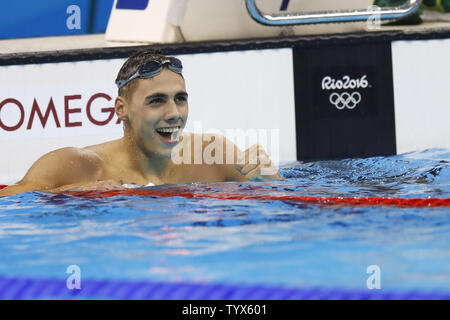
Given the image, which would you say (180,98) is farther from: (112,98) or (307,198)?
(112,98)

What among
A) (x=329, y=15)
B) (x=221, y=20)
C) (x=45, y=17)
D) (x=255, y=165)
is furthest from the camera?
(x=45, y=17)

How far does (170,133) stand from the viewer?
371cm

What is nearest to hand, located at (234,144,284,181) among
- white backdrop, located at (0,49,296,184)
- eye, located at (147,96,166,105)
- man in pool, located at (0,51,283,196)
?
man in pool, located at (0,51,283,196)

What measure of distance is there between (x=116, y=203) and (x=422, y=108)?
2.39 m

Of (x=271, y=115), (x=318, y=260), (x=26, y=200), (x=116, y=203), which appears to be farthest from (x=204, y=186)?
(x=318, y=260)

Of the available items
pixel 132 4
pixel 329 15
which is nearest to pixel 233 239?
pixel 329 15

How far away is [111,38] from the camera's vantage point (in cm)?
542

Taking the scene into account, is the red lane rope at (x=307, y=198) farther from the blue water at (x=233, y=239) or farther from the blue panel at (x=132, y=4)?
the blue panel at (x=132, y=4)

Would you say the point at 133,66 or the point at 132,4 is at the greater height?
the point at 132,4

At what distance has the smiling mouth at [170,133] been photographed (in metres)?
3.68

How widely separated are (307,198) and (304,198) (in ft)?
0.04

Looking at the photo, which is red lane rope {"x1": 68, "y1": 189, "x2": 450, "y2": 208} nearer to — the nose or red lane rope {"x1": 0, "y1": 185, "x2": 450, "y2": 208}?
red lane rope {"x1": 0, "y1": 185, "x2": 450, "y2": 208}
